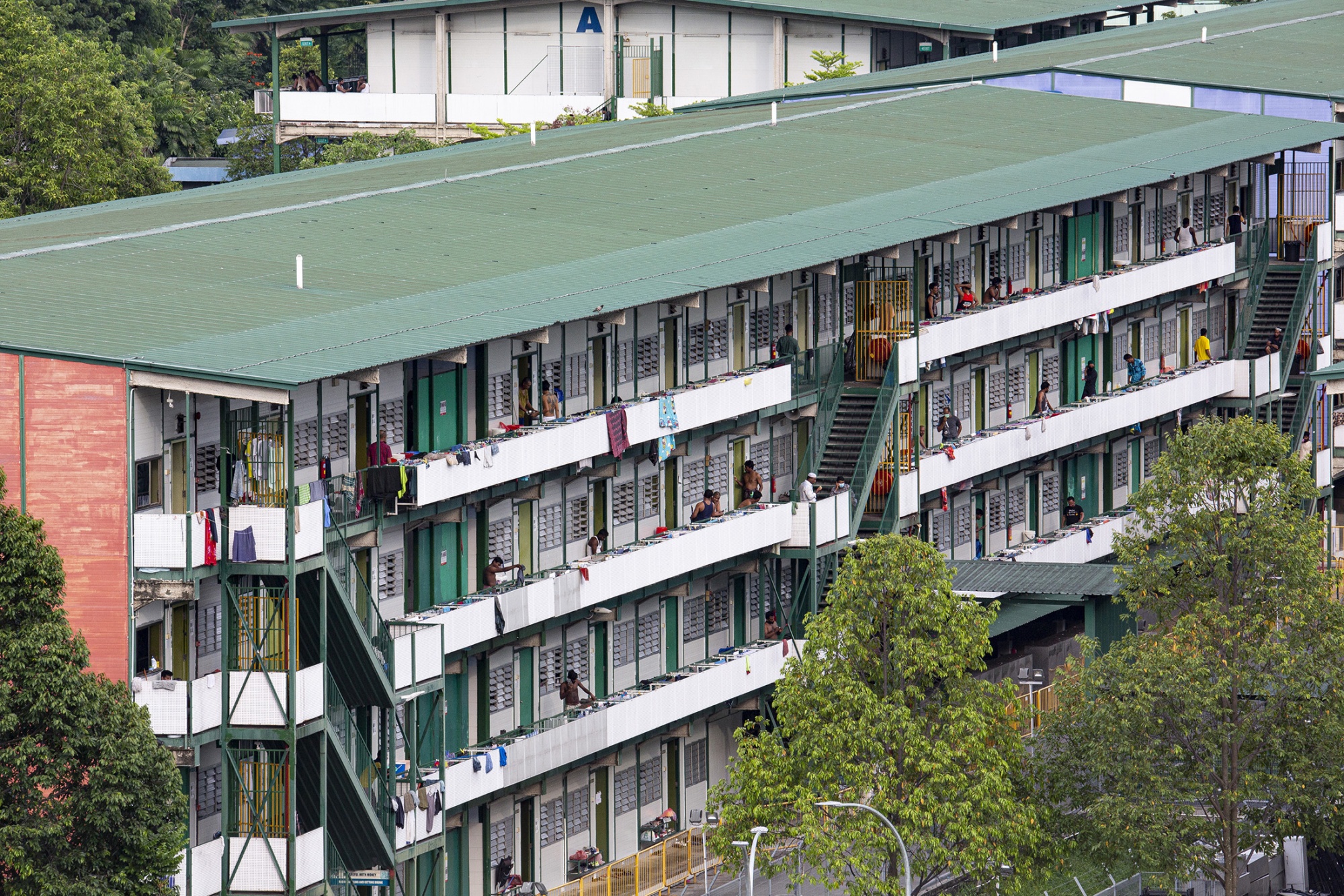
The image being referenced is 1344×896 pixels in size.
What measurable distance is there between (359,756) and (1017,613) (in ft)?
78.0

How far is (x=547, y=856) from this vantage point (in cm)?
6569

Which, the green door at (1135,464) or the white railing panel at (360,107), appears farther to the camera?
the white railing panel at (360,107)

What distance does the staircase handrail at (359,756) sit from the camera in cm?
5597

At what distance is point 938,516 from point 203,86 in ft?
262

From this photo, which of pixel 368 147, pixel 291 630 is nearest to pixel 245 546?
pixel 291 630

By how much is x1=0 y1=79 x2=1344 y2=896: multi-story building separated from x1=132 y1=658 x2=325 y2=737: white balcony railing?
9 centimetres

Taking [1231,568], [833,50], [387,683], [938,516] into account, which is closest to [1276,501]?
[1231,568]

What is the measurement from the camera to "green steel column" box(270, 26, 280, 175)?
11956 centimetres

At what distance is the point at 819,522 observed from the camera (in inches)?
2835

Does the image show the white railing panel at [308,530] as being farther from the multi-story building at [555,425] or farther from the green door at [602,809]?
the green door at [602,809]

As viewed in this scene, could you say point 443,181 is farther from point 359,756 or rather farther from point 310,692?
point 310,692

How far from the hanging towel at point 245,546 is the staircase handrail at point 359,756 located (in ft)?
9.78

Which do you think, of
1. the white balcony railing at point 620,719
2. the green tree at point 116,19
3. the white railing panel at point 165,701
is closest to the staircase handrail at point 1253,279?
the white balcony railing at point 620,719

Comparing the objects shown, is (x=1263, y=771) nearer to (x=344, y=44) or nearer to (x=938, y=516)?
(x=938, y=516)
